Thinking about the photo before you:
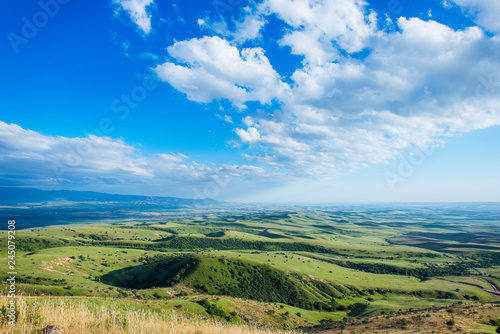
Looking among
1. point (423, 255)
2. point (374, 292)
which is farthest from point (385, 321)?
point (423, 255)

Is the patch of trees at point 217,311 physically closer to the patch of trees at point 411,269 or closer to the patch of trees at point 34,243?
the patch of trees at point 411,269

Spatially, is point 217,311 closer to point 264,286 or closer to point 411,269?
point 264,286

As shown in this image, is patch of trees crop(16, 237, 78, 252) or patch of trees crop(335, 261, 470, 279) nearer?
patch of trees crop(16, 237, 78, 252)

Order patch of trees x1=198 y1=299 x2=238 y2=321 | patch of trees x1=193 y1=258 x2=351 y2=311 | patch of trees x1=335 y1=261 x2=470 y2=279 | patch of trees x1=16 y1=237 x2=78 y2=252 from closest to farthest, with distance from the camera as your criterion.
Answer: patch of trees x1=198 y1=299 x2=238 y2=321 < patch of trees x1=193 y1=258 x2=351 y2=311 < patch of trees x1=16 y1=237 x2=78 y2=252 < patch of trees x1=335 y1=261 x2=470 y2=279

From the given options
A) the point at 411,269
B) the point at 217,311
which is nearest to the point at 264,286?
the point at 217,311

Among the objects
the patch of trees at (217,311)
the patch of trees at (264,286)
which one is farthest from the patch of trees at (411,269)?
the patch of trees at (217,311)

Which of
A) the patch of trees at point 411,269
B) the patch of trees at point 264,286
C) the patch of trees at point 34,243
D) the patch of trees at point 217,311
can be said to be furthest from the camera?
the patch of trees at point 411,269

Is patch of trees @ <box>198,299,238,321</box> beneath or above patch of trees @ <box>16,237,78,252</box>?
above

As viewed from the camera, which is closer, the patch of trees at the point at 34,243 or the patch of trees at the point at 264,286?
the patch of trees at the point at 264,286

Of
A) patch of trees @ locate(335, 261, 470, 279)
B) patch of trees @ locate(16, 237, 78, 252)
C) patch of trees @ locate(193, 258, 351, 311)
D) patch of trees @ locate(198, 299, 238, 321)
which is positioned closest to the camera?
patch of trees @ locate(198, 299, 238, 321)

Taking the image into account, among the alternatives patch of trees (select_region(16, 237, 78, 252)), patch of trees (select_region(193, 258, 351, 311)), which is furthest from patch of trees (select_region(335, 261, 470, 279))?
patch of trees (select_region(16, 237, 78, 252))

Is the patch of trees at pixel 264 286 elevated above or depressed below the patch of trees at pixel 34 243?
below

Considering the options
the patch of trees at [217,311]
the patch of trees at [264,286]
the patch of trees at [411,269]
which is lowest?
the patch of trees at [411,269]

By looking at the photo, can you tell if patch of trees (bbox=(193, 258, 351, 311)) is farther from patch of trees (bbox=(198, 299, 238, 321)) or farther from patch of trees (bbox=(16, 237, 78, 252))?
patch of trees (bbox=(16, 237, 78, 252))
